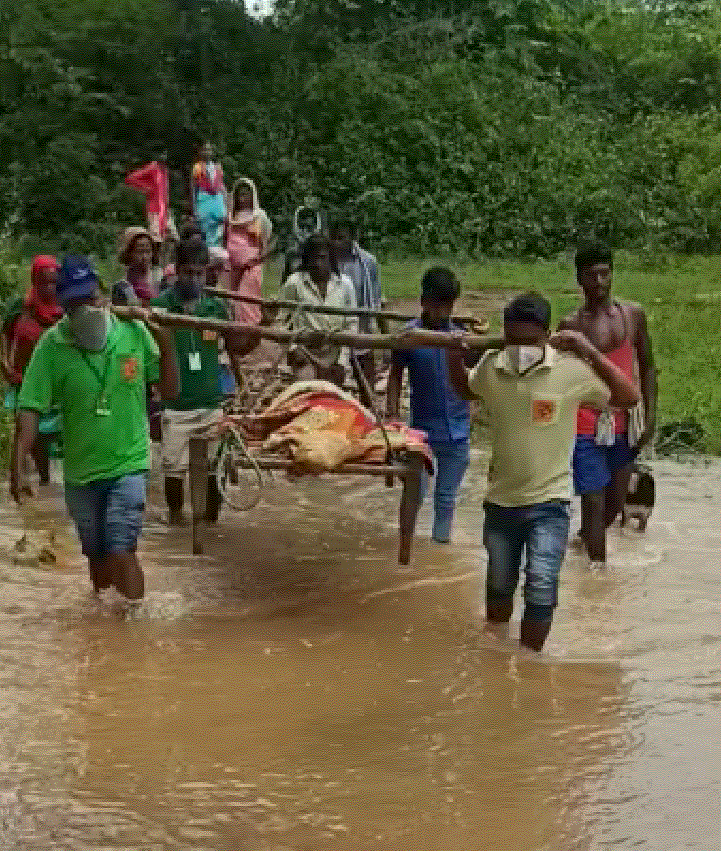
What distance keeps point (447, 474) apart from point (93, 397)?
2.32 metres

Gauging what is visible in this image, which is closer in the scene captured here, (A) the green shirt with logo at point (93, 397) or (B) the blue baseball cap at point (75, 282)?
(B) the blue baseball cap at point (75, 282)

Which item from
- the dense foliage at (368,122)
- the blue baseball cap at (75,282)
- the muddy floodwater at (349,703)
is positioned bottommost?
the muddy floodwater at (349,703)

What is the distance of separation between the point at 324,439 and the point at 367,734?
2095mm

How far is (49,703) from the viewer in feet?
20.8

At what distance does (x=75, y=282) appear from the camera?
6.96m

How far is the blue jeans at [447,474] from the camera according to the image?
8758 mm

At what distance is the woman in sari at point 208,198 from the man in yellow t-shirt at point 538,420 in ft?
36.0

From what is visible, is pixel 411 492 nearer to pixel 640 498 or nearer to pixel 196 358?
pixel 196 358

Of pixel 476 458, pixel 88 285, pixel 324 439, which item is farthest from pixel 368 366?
pixel 88 285

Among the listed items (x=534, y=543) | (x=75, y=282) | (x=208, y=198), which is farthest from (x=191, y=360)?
(x=208, y=198)

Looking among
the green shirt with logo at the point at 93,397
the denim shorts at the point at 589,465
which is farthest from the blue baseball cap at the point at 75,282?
the denim shorts at the point at 589,465

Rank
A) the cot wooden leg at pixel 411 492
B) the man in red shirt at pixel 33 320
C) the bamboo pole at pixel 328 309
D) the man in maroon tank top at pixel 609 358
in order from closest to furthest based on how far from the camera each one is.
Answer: the cot wooden leg at pixel 411 492, the man in maroon tank top at pixel 609 358, the bamboo pole at pixel 328 309, the man in red shirt at pixel 33 320

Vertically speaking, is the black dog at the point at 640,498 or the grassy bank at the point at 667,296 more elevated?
the grassy bank at the point at 667,296

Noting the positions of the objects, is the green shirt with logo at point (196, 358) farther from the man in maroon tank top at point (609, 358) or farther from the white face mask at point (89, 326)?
the man in maroon tank top at point (609, 358)
